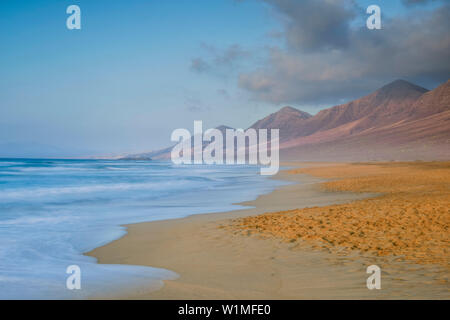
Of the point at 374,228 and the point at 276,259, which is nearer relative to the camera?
the point at 276,259

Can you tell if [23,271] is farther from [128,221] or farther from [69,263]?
[128,221]

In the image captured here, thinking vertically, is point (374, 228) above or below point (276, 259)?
above

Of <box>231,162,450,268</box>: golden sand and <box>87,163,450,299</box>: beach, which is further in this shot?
<box>231,162,450,268</box>: golden sand

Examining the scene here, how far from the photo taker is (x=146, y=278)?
17.6 feet

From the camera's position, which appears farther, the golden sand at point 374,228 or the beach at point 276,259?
the golden sand at point 374,228

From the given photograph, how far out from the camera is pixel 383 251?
6.27 metres

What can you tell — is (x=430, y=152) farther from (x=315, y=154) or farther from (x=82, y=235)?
(x=82, y=235)

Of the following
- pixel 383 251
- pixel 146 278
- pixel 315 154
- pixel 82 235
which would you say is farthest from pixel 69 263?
pixel 315 154
